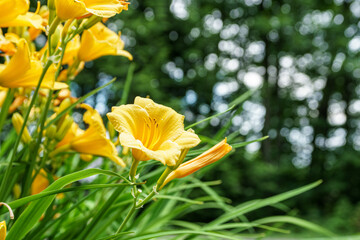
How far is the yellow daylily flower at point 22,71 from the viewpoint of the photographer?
1.68ft

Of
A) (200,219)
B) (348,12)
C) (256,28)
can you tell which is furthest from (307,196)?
(348,12)

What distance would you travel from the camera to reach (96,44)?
2.08 ft

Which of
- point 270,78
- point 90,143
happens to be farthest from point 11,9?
point 270,78

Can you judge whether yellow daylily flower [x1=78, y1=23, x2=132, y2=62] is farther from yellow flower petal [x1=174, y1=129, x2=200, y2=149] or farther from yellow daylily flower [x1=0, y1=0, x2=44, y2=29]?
yellow flower petal [x1=174, y1=129, x2=200, y2=149]

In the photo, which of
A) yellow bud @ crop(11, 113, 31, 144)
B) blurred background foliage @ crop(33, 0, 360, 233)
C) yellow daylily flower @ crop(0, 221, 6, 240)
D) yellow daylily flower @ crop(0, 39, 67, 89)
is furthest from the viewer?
blurred background foliage @ crop(33, 0, 360, 233)

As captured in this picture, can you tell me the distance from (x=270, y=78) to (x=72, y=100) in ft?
36.0

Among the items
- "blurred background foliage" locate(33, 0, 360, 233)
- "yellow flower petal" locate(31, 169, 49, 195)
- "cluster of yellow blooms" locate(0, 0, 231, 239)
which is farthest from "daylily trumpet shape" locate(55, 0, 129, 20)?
"blurred background foliage" locate(33, 0, 360, 233)

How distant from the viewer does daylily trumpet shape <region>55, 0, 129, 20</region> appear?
17.9 inches

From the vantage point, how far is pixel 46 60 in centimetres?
52

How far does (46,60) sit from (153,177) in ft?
0.75

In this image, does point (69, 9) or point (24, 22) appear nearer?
point (69, 9)

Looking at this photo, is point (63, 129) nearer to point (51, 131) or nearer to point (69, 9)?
point (51, 131)

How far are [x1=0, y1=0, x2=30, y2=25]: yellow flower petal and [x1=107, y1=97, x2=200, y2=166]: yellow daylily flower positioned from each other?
0.20 m

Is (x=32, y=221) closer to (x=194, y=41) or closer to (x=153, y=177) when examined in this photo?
(x=153, y=177)
